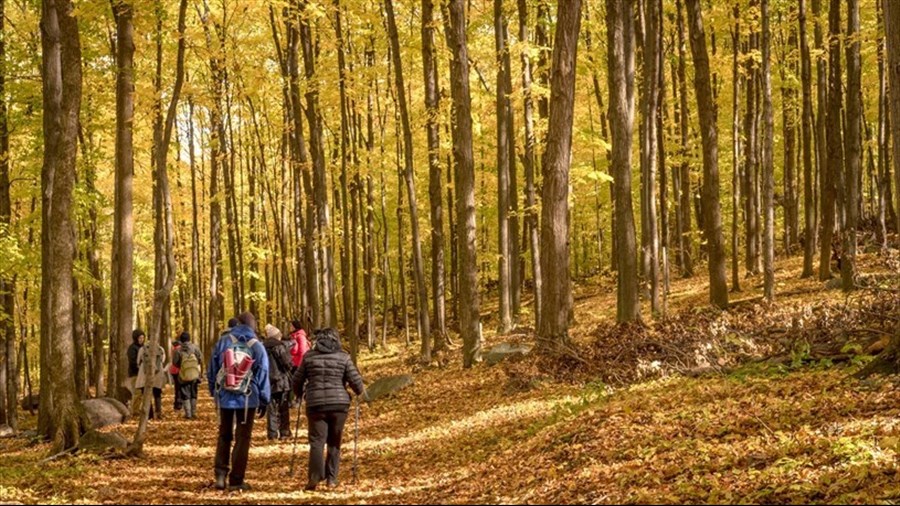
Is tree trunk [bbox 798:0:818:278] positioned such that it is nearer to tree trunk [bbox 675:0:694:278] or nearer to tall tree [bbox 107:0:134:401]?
tree trunk [bbox 675:0:694:278]

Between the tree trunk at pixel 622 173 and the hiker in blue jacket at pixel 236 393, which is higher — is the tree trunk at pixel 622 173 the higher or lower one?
the higher one

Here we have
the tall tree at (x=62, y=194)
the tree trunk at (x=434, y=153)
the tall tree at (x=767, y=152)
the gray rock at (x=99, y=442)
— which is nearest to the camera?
the gray rock at (x=99, y=442)

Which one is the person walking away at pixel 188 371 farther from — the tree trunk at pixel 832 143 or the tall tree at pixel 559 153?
the tree trunk at pixel 832 143

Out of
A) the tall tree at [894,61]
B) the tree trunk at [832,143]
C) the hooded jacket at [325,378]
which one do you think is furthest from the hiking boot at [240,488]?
the tree trunk at [832,143]

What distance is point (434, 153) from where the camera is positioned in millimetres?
21484

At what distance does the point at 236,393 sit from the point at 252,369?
33cm

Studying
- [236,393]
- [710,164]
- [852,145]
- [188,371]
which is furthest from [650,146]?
[236,393]

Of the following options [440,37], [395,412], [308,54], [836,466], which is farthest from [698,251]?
[836,466]

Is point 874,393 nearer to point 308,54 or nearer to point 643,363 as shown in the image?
point 643,363

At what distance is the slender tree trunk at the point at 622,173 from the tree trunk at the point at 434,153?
4257 mm

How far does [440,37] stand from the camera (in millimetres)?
27844

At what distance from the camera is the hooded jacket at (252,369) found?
9680mm

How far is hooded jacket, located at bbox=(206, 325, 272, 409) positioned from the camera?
381 inches

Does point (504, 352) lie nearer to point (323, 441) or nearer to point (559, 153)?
point (559, 153)
